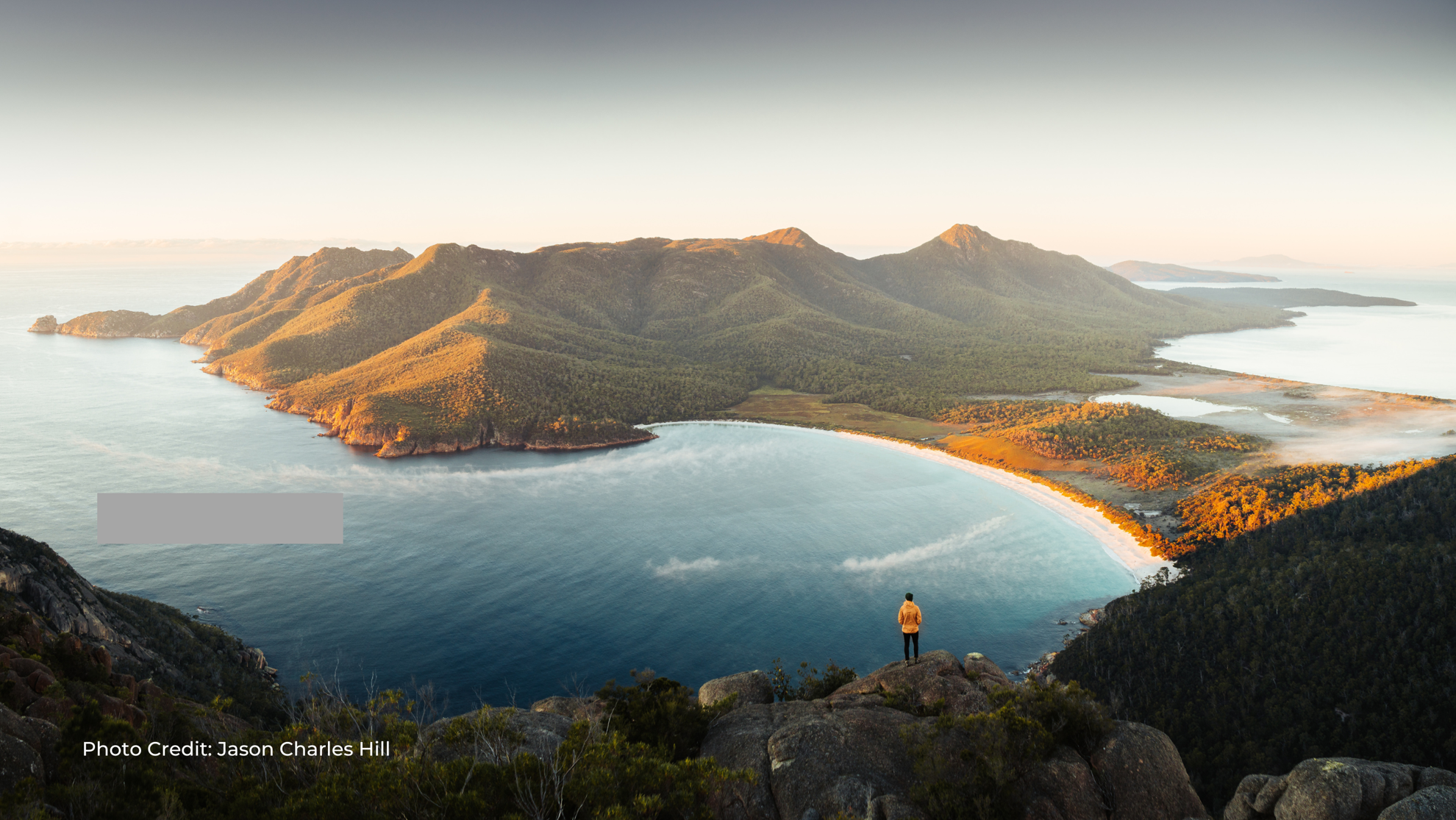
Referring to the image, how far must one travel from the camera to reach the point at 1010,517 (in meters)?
98.2

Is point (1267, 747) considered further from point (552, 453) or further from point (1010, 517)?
point (552, 453)

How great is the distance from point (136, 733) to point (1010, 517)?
96.0 metres

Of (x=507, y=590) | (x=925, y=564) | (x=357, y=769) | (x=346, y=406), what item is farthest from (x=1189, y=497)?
(x=346, y=406)

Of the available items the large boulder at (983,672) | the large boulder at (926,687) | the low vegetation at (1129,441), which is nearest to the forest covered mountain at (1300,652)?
the large boulder at (983,672)

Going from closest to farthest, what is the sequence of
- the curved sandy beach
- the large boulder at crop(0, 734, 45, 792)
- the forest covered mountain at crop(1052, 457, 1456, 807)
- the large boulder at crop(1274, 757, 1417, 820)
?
the large boulder at crop(0, 734, 45, 792)
the large boulder at crop(1274, 757, 1417, 820)
the forest covered mountain at crop(1052, 457, 1456, 807)
the curved sandy beach

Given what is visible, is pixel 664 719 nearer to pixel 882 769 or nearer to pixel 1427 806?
pixel 882 769

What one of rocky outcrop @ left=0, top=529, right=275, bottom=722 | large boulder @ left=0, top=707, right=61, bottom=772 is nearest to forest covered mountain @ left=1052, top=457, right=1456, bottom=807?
large boulder @ left=0, top=707, right=61, bottom=772

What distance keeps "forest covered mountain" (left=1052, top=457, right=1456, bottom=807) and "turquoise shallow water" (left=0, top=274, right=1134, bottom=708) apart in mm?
9501

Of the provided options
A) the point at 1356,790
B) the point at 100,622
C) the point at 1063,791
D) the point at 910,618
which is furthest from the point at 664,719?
the point at 100,622

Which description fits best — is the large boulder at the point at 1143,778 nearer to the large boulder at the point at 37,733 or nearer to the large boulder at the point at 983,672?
the large boulder at the point at 983,672

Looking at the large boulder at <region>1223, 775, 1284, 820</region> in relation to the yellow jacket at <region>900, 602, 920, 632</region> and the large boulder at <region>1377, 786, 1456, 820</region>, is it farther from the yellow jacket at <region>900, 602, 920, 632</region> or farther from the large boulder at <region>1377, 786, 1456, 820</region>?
the yellow jacket at <region>900, 602, 920, 632</region>

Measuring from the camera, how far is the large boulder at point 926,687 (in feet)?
86.9
